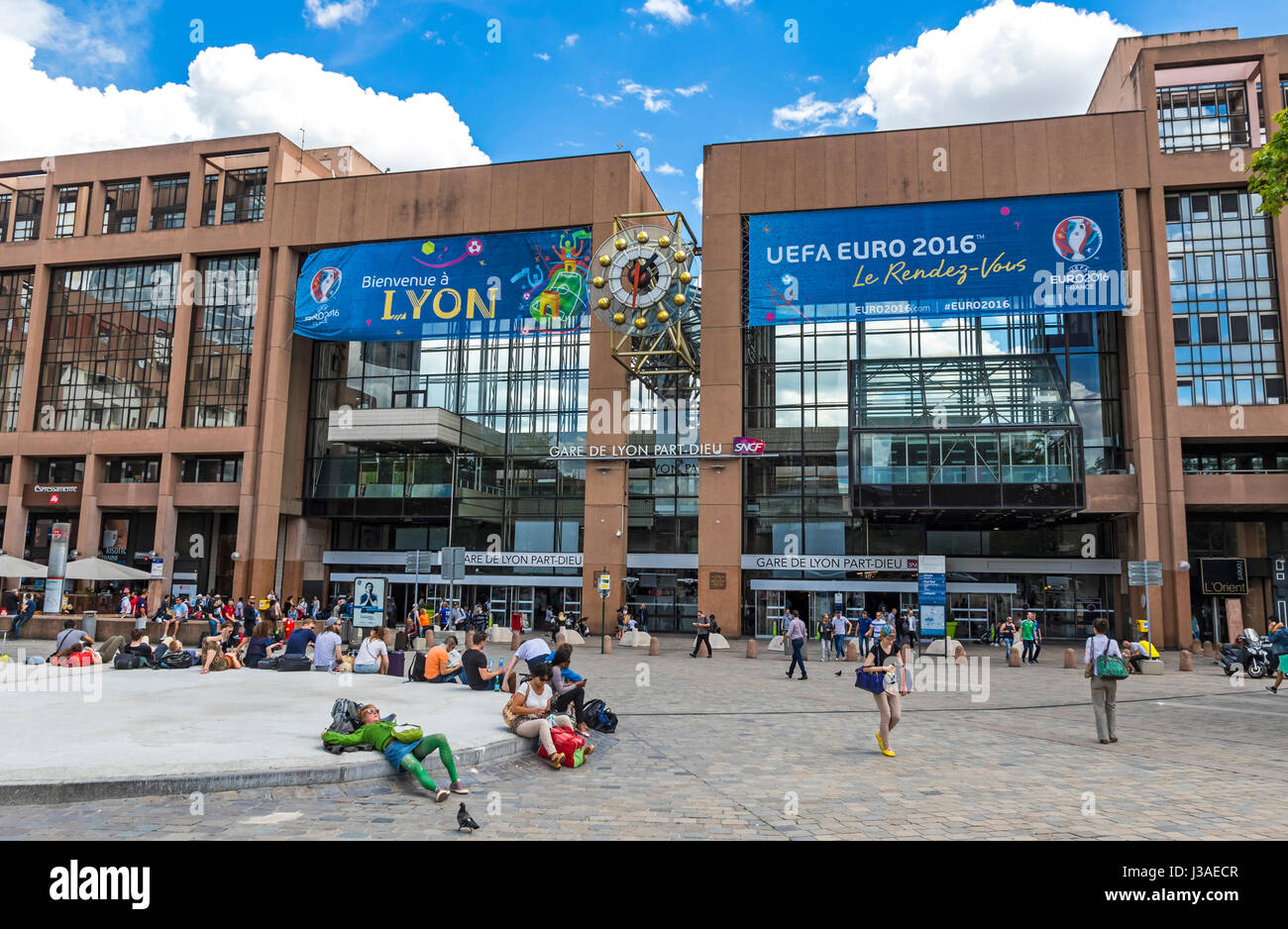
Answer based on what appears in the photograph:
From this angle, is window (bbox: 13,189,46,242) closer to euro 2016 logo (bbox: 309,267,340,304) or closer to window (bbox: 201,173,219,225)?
window (bbox: 201,173,219,225)

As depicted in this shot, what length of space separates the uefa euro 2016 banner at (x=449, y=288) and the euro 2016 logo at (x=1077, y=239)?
67.9 feet

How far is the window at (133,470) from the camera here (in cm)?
4825

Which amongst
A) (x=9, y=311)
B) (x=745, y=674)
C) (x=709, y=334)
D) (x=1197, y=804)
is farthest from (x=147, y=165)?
(x=1197, y=804)

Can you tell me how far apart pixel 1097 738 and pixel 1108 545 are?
31.8 meters

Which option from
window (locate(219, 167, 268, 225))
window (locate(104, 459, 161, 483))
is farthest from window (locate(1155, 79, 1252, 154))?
window (locate(104, 459, 161, 483))

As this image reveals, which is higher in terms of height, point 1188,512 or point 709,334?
point 709,334

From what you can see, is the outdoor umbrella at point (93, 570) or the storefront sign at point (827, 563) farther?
the storefront sign at point (827, 563)

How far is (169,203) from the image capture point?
50.2 metres

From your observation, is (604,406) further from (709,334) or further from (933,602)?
(933,602)

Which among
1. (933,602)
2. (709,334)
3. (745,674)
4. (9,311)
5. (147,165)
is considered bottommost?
(745,674)

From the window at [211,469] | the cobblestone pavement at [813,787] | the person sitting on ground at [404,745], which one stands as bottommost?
the cobblestone pavement at [813,787]

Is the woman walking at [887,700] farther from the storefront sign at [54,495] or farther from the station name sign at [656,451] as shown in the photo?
the storefront sign at [54,495]

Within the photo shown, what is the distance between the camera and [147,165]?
4869 centimetres

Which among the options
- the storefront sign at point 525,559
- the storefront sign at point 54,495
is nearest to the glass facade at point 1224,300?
the storefront sign at point 525,559
